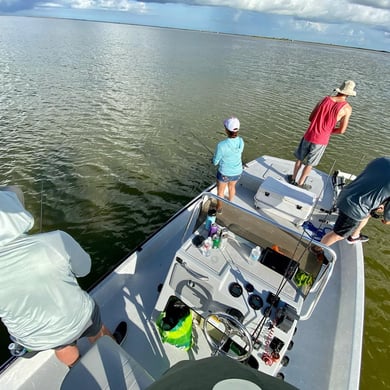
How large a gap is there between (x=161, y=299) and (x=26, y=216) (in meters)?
2.19

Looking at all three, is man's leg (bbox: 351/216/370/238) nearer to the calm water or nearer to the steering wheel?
the calm water

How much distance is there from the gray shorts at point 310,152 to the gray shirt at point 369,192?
1.74 meters

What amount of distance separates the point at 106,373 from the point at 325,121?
528 centimetres

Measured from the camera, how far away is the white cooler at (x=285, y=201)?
484 centimetres

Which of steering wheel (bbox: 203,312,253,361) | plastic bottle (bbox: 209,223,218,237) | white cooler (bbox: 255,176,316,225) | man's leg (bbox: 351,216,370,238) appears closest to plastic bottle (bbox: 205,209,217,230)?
plastic bottle (bbox: 209,223,218,237)

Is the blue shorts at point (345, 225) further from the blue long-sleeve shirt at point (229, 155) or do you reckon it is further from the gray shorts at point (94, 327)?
the gray shorts at point (94, 327)

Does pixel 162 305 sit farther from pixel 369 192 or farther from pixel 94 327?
pixel 369 192

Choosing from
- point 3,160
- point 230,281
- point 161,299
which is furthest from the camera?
point 3,160

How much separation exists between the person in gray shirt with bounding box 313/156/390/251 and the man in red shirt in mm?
1640

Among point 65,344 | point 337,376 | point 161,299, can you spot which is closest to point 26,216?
point 65,344

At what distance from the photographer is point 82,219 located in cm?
637

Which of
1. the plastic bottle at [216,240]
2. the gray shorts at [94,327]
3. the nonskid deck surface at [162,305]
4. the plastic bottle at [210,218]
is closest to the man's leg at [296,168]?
the nonskid deck surface at [162,305]

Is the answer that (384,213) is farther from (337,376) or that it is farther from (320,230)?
(337,376)

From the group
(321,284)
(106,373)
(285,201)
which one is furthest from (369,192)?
(106,373)
